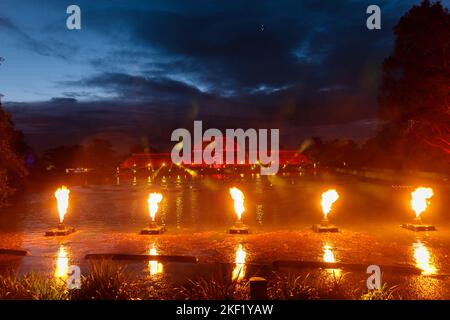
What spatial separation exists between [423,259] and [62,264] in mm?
8747

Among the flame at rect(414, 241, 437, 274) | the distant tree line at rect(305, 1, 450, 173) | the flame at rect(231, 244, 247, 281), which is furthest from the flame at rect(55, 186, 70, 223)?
the distant tree line at rect(305, 1, 450, 173)

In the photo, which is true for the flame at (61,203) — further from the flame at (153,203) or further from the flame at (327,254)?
the flame at (327,254)

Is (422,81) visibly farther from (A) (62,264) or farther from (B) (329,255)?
(A) (62,264)

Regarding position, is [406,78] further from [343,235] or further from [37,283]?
[37,283]

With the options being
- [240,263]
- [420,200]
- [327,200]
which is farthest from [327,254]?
[420,200]

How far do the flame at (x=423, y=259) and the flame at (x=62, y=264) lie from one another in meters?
7.85

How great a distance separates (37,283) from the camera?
732cm

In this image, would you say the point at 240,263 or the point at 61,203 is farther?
the point at 61,203

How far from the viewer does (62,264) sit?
448 inches

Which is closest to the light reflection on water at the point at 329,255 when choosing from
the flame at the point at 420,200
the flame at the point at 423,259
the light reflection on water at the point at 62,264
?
the flame at the point at 423,259

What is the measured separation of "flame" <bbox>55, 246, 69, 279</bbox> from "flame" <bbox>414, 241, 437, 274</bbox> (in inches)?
309

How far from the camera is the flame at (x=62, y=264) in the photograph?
10335 millimetres

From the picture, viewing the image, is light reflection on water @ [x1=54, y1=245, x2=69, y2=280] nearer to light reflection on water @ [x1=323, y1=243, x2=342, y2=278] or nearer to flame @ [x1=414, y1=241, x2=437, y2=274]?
light reflection on water @ [x1=323, y1=243, x2=342, y2=278]
